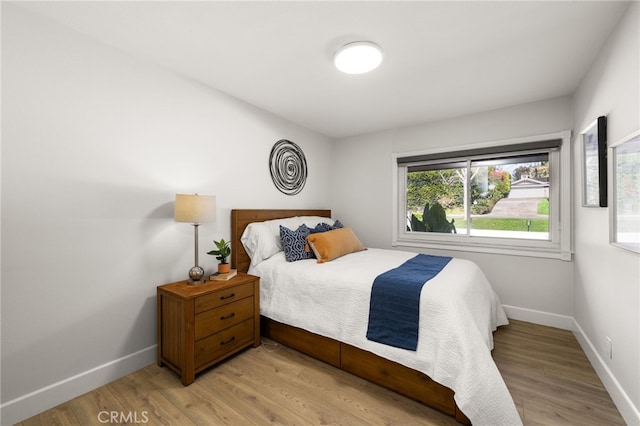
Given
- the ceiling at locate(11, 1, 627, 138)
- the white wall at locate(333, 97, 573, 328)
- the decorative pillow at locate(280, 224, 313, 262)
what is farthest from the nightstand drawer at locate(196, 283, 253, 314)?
the white wall at locate(333, 97, 573, 328)

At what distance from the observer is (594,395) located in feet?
5.62

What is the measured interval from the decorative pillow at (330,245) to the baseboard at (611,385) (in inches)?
81.2

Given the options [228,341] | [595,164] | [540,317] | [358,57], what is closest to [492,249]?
[540,317]

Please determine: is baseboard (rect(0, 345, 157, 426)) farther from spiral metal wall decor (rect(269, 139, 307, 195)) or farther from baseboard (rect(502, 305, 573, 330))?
baseboard (rect(502, 305, 573, 330))

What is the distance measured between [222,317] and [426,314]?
149 cm

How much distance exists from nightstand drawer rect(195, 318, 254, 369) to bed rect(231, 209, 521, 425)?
0.76 ft

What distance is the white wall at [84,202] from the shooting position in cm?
152

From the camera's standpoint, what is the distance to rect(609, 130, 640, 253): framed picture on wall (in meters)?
1.38

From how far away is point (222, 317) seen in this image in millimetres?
2047

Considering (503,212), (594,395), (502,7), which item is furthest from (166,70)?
(594,395)

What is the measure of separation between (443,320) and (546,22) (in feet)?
6.39

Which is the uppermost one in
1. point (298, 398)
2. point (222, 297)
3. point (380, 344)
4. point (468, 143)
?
point (468, 143)

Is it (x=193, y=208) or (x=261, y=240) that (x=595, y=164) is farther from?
(x=193, y=208)

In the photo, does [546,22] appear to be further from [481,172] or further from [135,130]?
[135,130]
